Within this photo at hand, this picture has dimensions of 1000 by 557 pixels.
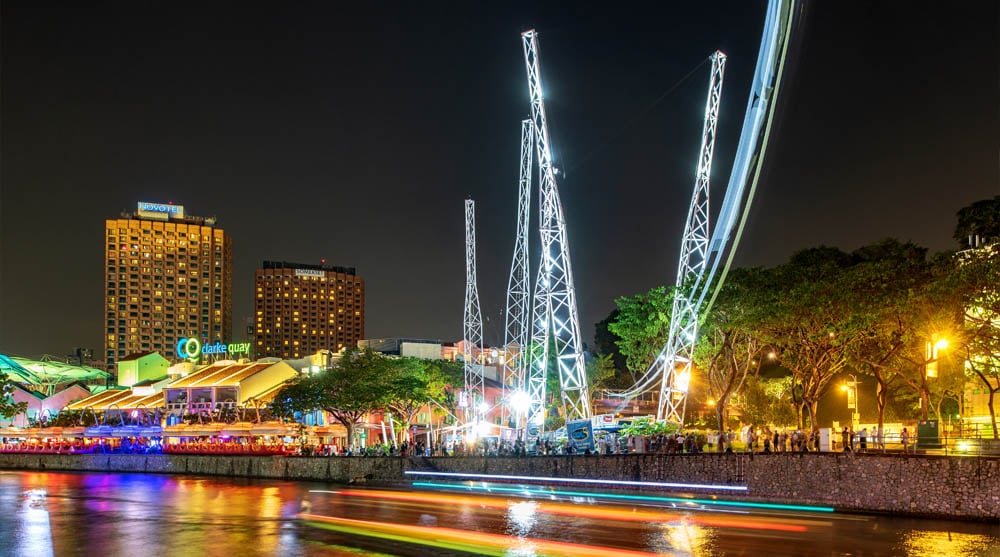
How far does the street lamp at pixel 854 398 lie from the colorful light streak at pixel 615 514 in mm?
37279

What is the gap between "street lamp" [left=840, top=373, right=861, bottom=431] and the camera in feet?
235

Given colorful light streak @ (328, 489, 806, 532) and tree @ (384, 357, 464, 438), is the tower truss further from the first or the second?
tree @ (384, 357, 464, 438)

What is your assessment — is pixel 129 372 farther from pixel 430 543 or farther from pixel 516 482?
pixel 430 543

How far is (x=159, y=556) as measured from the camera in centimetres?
2898

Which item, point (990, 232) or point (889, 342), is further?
point (990, 232)

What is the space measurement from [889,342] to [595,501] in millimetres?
20271

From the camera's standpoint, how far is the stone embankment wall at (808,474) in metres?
33.0

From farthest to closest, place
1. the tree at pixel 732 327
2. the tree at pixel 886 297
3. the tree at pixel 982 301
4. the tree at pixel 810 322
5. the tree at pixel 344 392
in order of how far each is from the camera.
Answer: the tree at pixel 344 392 < the tree at pixel 732 327 < the tree at pixel 810 322 < the tree at pixel 886 297 < the tree at pixel 982 301

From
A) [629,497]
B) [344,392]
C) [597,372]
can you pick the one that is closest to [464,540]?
[629,497]

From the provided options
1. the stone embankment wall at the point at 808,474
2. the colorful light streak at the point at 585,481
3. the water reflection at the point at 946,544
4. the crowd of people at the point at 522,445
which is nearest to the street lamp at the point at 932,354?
the crowd of people at the point at 522,445

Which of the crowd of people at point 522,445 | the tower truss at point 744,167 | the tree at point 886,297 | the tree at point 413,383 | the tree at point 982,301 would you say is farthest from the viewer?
the tree at point 413,383

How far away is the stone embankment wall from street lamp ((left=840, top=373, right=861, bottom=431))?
31.1 m

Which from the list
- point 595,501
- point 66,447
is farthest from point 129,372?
point 595,501

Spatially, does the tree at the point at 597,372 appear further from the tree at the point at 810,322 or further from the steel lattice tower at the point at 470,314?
the tree at the point at 810,322
